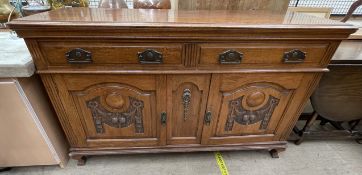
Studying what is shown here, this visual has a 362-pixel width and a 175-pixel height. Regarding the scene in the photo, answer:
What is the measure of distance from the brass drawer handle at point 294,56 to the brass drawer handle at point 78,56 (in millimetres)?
858

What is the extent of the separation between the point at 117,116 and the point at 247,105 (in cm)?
71

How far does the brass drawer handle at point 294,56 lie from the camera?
882 mm

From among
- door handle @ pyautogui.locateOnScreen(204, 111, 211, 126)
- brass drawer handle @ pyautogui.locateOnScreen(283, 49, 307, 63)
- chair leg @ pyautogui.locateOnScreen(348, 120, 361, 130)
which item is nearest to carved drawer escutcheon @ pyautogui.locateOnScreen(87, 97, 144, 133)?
door handle @ pyautogui.locateOnScreen(204, 111, 211, 126)

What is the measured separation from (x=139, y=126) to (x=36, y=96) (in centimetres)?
53

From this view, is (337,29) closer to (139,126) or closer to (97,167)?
(139,126)

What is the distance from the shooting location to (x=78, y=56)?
801 millimetres

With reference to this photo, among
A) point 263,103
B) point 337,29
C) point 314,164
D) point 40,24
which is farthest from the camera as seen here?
point 314,164

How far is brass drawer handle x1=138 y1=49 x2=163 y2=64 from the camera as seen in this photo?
2.70ft

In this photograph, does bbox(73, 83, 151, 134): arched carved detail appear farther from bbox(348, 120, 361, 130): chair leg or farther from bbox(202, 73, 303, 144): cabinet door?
bbox(348, 120, 361, 130): chair leg

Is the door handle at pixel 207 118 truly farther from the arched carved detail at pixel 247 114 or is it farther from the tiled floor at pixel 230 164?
the tiled floor at pixel 230 164

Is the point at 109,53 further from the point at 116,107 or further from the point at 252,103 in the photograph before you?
the point at 252,103

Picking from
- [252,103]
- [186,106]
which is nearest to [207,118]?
[186,106]

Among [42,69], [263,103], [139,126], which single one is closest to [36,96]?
[42,69]

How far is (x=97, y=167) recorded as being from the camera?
1250 millimetres
